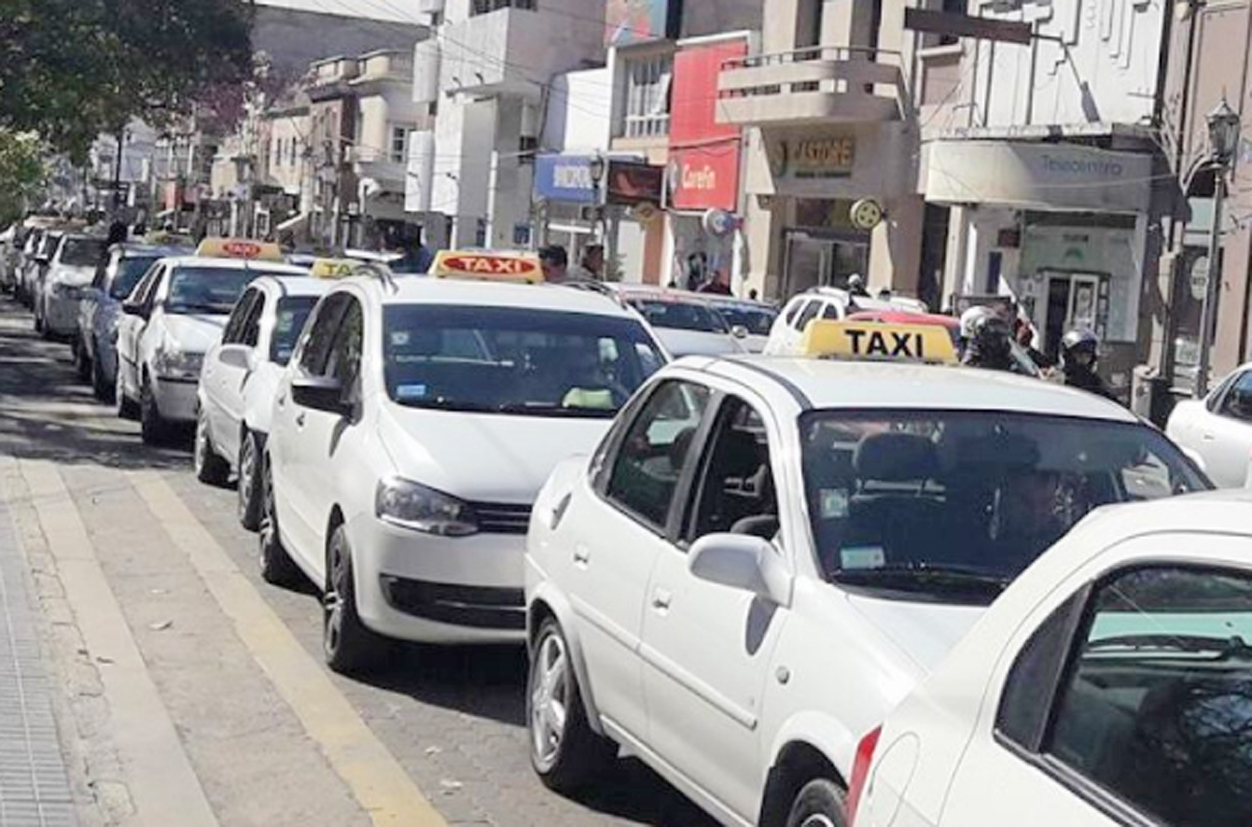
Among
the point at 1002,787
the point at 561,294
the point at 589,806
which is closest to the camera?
the point at 1002,787

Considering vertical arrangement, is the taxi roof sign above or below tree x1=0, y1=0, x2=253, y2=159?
below

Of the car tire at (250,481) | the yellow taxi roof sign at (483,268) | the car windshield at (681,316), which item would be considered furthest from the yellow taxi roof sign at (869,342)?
the car windshield at (681,316)

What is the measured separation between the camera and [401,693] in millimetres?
8211

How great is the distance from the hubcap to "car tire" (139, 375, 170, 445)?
10.1 m

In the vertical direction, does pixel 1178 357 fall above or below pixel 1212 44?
below

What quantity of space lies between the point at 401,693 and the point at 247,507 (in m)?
4.03

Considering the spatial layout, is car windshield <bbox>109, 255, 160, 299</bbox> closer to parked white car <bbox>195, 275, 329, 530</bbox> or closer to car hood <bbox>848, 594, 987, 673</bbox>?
parked white car <bbox>195, 275, 329, 530</bbox>

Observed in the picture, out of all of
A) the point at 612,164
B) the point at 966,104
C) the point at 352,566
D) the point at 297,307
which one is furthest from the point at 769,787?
the point at 612,164

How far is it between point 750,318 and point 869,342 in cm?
1650

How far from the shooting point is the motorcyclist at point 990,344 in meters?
10.7

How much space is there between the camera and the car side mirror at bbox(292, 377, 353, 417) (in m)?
8.93

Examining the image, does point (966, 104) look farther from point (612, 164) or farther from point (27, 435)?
point (27, 435)

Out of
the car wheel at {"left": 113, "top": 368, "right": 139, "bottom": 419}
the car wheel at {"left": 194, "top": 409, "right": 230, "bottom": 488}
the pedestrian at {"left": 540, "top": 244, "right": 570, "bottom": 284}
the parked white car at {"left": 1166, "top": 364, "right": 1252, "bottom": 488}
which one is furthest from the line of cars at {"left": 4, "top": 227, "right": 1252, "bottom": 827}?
the car wheel at {"left": 113, "top": 368, "right": 139, "bottom": 419}

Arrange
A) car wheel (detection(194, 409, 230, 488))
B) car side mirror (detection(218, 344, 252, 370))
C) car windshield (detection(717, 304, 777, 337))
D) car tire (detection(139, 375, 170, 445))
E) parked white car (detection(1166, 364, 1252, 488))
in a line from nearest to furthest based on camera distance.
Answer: car side mirror (detection(218, 344, 252, 370))
car wheel (detection(194, 409, 230, 488))
parked white car (detection(1166, 364, 1252, 488))
car tire (detection(139, 375, 170, 445))
car windshield (detection(717, 304, 777, 337))
